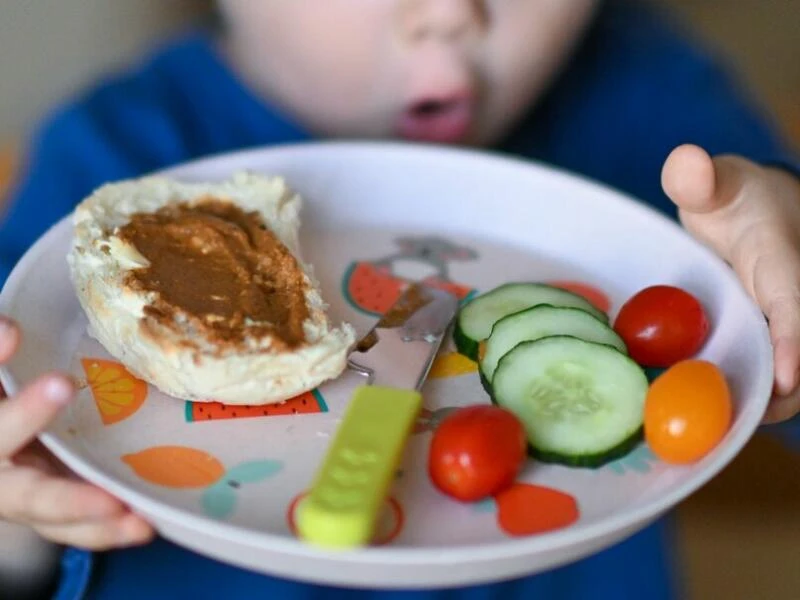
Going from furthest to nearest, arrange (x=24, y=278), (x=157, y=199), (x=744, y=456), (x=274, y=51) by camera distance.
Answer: (x=744, y=456), (x=274, y=51), (x=157, y=199), (x=24, y=278)

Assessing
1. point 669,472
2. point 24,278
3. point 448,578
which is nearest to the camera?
point 448,578

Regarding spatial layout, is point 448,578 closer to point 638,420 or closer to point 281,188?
point 638,420

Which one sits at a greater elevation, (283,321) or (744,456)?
(283,321)

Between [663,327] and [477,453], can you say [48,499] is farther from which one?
[663,327]

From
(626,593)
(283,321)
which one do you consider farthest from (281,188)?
(626,593)

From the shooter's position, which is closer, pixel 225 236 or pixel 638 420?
pixel 638 420

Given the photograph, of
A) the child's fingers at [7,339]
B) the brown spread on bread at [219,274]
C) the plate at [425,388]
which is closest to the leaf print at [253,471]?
the plate at [425,388]

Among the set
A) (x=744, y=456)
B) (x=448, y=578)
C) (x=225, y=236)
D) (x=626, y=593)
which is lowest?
(x=744, y=456)
